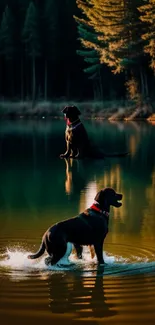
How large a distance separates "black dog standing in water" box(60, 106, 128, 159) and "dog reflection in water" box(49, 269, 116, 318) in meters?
13.5

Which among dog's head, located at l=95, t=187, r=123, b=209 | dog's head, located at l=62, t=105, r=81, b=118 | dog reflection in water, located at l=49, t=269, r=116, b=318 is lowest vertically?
dog reflection in water, located at l=49, t=269, r=116, b=318

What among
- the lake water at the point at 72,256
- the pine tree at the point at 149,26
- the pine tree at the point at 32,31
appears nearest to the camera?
the lake water at the point at 72,256

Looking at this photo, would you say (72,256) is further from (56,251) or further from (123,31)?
(123,31)

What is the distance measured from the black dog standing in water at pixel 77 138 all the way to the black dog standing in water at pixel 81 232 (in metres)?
12.7

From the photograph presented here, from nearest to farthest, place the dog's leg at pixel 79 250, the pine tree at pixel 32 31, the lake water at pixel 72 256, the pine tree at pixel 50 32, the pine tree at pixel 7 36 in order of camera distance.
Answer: the lake water at pixel 72 256 < the dog's leg at pixel 79 250 < the pine tree at pixel 32 31 < the pine tree at pixel 50 32 < the pine tree at pixel 7 36

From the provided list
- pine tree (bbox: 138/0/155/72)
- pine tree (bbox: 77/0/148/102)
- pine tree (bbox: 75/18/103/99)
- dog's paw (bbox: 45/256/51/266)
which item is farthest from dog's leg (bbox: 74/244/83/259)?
pine tree (bbox: 75/18/103/99)

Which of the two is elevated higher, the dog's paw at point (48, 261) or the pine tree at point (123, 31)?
the pine tree at point (123, 31)

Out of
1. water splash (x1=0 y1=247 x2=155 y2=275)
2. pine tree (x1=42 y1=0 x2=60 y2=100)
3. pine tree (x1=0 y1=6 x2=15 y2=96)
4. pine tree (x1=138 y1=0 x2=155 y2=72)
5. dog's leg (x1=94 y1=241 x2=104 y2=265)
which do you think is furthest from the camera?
pine tree (x1=0 y1=6 x2=15 y2=96)

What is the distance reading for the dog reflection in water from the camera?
814 cm

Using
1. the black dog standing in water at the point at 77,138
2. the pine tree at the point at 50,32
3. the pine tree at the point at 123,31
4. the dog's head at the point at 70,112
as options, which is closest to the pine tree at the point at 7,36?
the pine tree at the point at 50,32

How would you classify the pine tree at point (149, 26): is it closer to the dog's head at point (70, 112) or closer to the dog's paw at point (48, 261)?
the dog's head at point (70, 112)

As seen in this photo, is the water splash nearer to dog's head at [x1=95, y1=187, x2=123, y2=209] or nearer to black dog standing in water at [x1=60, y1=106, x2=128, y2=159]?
dog's head at [x1=95, y1=187, x2=123, y2=209]

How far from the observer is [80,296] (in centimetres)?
869

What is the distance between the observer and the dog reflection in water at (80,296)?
8141 millimetres
